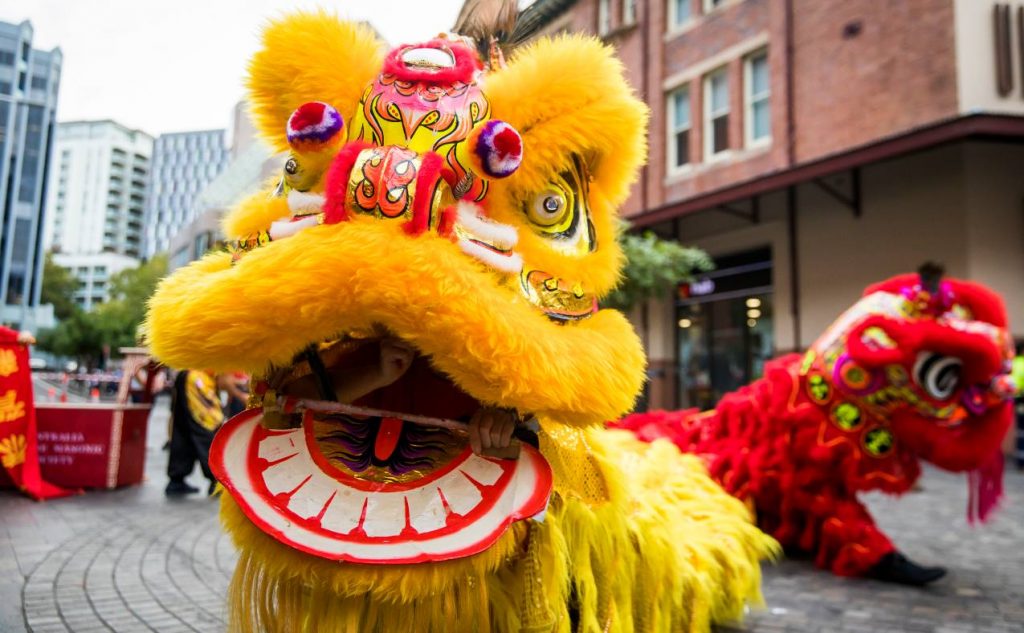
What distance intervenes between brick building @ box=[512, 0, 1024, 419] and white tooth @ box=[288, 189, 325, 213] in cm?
891

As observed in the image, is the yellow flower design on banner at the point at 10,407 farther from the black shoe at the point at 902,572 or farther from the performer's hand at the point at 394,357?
the black shoe at the point at 902,572

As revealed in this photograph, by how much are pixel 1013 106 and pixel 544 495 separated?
9870mm

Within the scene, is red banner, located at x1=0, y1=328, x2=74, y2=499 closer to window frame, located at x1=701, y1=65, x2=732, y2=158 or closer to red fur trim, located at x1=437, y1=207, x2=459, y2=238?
red fur trim, located at x1=437, y1=207, x2=459, y2=238

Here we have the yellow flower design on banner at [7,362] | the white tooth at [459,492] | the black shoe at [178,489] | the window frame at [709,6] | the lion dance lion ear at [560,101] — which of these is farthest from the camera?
the window frame at [709,6]

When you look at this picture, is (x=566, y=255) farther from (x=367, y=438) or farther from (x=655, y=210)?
(x=655, y=210)

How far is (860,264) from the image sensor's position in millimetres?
9953

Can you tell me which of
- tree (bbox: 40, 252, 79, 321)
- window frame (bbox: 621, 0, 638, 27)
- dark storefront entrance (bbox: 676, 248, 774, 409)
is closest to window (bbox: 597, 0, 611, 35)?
window frame (bbox: 621, 0, 638, 27)

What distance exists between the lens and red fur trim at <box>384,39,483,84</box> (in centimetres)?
164

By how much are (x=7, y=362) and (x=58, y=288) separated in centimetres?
4162

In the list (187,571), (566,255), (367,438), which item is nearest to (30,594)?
(187,571)

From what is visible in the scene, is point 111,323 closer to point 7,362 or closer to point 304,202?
point 7,362

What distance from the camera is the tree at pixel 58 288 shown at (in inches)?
1539

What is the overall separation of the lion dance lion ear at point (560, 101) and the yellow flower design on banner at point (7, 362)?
16.9 ft

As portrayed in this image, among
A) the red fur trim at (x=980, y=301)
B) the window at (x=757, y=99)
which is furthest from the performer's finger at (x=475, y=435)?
the window at (x=757, y=99)
